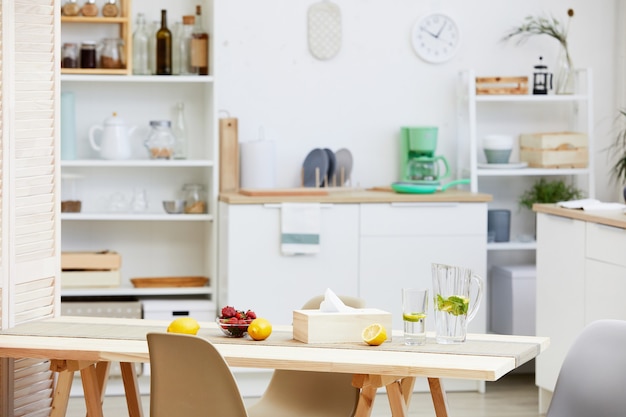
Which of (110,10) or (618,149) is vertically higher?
Answer: (110,10)

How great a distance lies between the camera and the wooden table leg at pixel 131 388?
322cm

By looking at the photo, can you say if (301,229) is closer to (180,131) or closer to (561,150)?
(180,131)

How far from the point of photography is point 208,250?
5.33 meters

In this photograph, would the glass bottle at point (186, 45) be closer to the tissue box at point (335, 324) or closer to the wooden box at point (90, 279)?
the wooden box at point (90, 279)

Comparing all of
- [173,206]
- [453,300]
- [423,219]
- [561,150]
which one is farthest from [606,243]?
[173,206]

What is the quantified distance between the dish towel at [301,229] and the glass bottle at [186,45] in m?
0.94

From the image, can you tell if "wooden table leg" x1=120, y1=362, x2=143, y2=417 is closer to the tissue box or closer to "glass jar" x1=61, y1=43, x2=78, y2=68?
the tissue box

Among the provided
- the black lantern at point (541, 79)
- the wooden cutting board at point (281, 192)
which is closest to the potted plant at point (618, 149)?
the black lantern at point (541, 79)

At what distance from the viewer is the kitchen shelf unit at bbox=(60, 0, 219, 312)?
5.24 meters

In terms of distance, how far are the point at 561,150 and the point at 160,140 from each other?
2.12 m

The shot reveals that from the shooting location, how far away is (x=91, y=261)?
5.04m

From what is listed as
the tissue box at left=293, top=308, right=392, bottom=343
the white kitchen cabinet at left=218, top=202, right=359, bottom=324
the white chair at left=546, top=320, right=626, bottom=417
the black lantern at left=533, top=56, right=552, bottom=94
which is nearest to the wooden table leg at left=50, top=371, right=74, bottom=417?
the tissue box at left=293, top=308, right=392, bottom=343

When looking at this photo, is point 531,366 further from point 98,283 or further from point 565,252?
point 98,283

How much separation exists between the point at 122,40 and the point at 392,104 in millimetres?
1507
